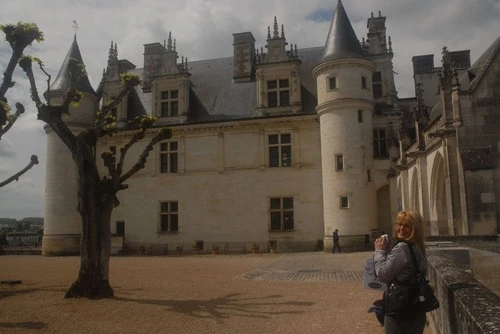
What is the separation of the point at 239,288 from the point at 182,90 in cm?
1775

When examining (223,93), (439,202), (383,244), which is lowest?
(383,244)

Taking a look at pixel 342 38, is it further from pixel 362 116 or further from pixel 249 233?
pixel 249 233

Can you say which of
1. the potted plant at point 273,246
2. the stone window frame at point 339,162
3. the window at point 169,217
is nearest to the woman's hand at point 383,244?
the stone window frame at point 339,162

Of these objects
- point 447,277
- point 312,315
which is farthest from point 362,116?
point 447,277

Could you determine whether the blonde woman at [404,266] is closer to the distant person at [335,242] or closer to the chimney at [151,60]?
the distant person at [335,242]

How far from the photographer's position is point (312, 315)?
7133 millimetres

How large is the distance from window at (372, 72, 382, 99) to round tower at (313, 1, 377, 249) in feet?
6.41

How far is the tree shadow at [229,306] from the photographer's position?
737 centimetres

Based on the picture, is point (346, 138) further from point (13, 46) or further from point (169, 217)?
point (13, 46)

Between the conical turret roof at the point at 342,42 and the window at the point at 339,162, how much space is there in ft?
15.6

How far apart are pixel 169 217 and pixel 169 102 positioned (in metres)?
6.56

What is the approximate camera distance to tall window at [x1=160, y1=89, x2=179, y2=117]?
26281mm

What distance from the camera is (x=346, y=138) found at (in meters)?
21.8

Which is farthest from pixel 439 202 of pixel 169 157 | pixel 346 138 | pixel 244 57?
pixel 244 57
